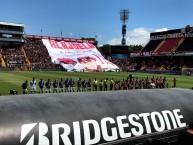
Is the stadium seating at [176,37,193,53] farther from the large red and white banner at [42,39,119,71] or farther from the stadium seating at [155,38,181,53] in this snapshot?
the large red and white banner at [42,39,119,71]

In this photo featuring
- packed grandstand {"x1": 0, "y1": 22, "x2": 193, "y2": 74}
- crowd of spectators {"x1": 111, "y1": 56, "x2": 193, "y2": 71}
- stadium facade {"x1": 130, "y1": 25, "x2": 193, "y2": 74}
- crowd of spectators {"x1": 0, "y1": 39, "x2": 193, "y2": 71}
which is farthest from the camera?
crowd of spectators {"x1": 0, "y1": 39, "x2": 193, "y2": 71}

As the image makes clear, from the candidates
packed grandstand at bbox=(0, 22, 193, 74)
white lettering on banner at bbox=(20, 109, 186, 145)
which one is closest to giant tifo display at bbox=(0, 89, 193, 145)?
white lettering on banner at bbox=(20, 109, 186, 145)

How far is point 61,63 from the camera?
82375mm

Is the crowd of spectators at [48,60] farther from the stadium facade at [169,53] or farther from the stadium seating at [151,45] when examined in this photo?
the stadium seating at [151,45]

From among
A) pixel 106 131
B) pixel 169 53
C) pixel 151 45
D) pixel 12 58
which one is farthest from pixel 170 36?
pixel 106 131

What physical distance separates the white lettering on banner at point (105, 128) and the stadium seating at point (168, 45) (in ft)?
284

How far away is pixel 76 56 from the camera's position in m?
90.4

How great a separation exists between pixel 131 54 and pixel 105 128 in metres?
94.0

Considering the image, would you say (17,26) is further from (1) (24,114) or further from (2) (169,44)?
(1) (24,114)

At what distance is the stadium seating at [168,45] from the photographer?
307 ft

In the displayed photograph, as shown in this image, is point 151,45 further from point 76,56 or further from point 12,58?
point 12,58

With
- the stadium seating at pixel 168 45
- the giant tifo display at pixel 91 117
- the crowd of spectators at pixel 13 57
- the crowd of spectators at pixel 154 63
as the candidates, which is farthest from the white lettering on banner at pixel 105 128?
the stadium seating at pixel 168 45

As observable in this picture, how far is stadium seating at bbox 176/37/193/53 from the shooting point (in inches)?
3367

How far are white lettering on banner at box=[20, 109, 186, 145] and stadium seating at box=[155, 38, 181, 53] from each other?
86616 mm
